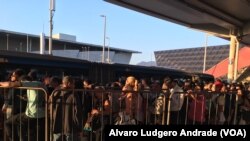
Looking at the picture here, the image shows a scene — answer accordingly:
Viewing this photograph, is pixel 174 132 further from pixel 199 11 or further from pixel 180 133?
pixel 199 11

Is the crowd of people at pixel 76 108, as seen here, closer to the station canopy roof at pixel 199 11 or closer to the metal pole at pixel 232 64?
the station canopy roof at pixel 199 11

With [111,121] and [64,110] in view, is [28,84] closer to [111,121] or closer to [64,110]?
[64,110]

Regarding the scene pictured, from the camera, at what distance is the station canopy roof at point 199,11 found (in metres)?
16.8

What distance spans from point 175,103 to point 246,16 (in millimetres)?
Result: 15524

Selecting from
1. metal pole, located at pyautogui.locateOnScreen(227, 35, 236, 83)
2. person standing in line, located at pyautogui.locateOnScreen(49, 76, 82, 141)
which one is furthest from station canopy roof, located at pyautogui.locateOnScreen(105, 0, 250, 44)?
person standing in line, located at pyautogui.locateOnScreen(49, 76, 82, 141)

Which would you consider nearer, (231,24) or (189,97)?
(189,97)

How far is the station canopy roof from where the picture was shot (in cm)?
1683

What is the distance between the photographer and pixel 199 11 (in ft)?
59.6

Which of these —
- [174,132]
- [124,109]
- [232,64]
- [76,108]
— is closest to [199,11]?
[232,64]

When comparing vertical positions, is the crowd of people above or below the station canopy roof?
below

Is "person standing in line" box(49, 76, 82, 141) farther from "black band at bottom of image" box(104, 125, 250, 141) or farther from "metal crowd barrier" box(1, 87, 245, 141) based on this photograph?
"black band at bottom of image" box(104, 125, 250, 141)

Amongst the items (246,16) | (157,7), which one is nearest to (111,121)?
(157,7)

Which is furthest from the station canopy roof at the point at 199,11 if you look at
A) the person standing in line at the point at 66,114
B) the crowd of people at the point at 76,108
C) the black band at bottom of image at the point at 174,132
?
the black band at bottom of image at the point at 174,132

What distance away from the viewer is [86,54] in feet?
191
